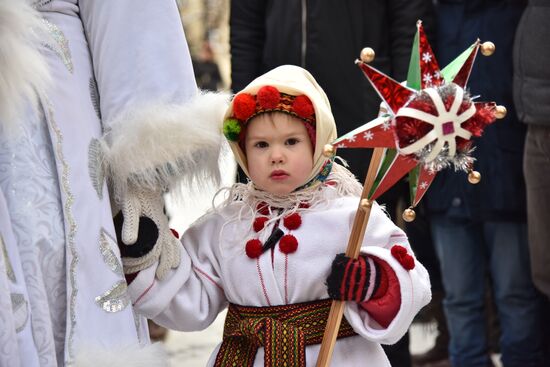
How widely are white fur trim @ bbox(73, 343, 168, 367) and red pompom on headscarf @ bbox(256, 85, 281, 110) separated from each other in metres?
0.68

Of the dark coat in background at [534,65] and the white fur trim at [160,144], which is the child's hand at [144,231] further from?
the dark coat in background at [534,65]

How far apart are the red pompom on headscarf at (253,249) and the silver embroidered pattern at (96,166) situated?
455 millimetres

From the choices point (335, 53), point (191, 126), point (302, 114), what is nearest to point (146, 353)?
point (191, 126)

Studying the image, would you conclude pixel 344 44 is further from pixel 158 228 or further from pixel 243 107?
pixel 158 228

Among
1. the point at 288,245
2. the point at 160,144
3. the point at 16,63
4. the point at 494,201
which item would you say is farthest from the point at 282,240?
the point at 494,201

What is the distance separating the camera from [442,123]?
7.83 feet

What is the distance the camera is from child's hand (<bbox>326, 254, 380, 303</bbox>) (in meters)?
2.62

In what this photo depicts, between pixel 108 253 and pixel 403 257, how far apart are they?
2.48 feet

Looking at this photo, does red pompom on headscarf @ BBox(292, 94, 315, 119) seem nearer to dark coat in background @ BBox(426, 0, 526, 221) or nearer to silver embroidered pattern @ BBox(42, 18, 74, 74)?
silver embroidered pattern @ BBox(42, 18, 74, 74)

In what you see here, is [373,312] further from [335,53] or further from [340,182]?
[335,53]

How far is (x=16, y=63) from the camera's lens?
7.09 ft

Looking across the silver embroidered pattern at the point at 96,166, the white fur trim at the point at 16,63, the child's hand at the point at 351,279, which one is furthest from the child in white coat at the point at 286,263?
the white fur trim at the point at 16,63

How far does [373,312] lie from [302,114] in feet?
1.74

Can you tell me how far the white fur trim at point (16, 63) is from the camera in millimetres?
2145
